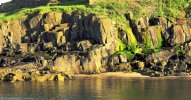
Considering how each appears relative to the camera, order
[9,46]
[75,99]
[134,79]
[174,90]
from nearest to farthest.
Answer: [75,99], [174,90], [134,79], [9,46]

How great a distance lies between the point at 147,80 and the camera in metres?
151

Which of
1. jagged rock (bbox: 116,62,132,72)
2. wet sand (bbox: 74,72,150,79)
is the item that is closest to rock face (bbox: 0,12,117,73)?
wet sand (bbox: 74,72,150,79)

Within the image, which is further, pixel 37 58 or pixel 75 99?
pixel 37 58

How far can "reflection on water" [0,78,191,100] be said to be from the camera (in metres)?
107

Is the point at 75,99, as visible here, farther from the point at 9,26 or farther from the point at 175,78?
the point at 9,26

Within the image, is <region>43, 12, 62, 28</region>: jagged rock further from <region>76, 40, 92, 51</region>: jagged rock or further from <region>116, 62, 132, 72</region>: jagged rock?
<region>116, 62, 132, 72</region>: jagged rock

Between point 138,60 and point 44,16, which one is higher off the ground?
point 44,16

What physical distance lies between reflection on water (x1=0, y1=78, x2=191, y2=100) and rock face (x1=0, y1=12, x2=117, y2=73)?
24415 mm

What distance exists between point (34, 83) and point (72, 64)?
1054 inches

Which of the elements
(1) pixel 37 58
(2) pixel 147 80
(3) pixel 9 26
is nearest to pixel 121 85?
(2) pixel 147 80

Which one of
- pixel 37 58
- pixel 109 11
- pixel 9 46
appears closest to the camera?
pixel 37 58

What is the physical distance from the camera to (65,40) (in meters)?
186

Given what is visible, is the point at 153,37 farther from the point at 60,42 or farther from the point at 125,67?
the point at 60,42

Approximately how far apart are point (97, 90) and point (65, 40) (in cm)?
6663
